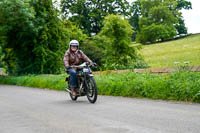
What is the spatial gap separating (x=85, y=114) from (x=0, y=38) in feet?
61.2

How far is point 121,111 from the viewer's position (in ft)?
24.0

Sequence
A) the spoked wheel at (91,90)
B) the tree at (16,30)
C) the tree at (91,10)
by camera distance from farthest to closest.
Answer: the tree at (91,10) < the tree at (16,30) < the spoked wheel at (91,90)

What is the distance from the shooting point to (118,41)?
72.1 feet

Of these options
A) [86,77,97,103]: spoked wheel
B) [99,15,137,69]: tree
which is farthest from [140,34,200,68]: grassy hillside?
[86,77,97,103]: spoked wheel

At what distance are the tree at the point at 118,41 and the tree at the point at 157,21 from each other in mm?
43517

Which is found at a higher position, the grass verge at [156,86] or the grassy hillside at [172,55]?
the grassy hillside at [172,55]

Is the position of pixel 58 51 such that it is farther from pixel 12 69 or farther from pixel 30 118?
pixel 30 118

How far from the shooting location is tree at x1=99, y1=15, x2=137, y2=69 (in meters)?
21.8

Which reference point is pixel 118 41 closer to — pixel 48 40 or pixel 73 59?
pixel 48 40

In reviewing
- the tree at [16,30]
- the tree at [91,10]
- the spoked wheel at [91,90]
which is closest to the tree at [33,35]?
the tree at [16,30]

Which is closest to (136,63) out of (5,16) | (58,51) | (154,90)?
(58,51)

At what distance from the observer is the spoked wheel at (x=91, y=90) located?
29.3ft

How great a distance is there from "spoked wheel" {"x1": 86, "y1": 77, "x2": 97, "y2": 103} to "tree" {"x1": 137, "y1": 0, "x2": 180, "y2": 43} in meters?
56.7

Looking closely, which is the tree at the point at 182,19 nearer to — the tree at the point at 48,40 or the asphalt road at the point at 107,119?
the tree at the point at 48,40
